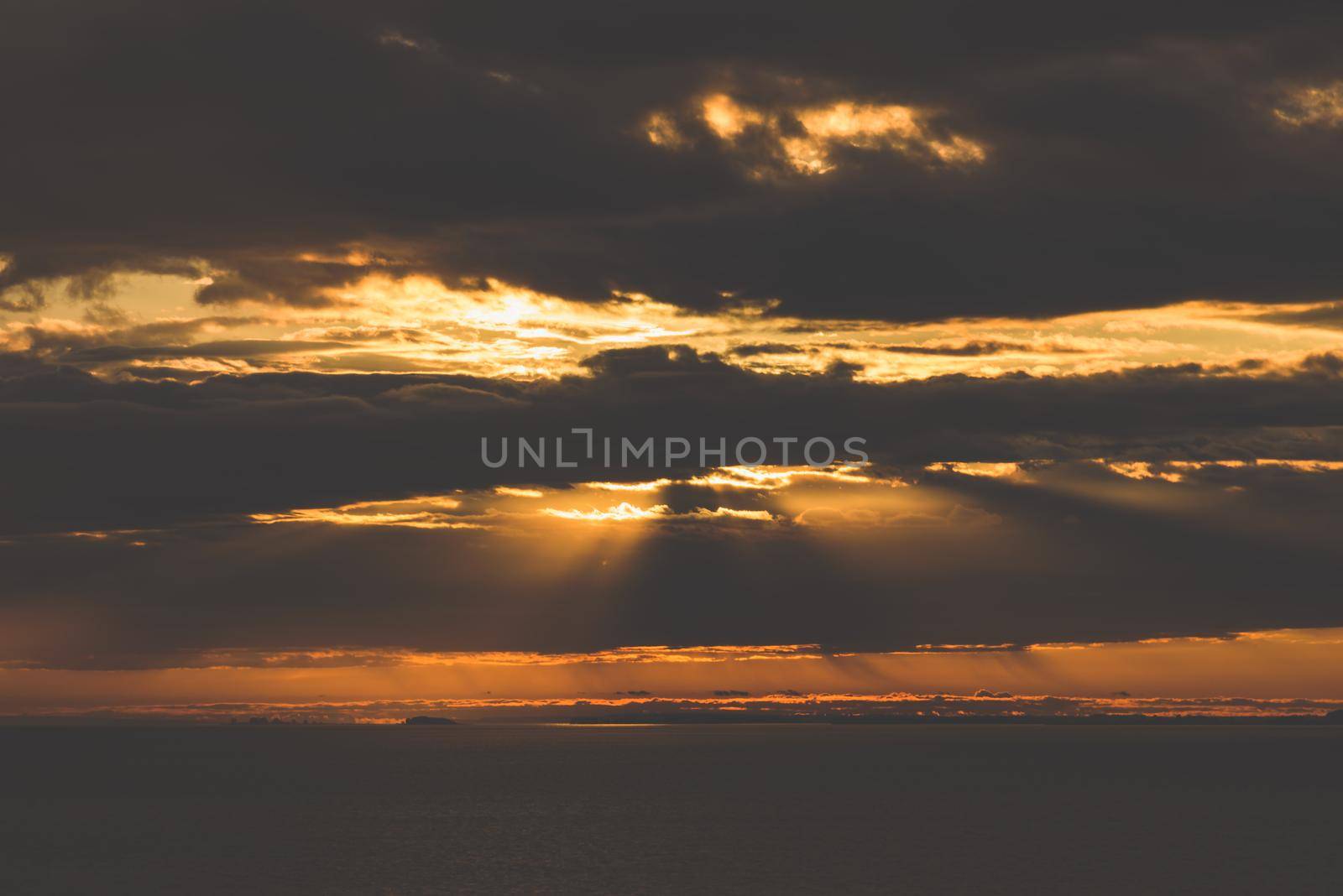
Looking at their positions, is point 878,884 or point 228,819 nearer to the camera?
point 878,884

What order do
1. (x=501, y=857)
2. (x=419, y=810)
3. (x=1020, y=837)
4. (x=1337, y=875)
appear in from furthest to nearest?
1. (x=419, y=810)
2. (x=1020, y=837)
3. (x=501, y=857)
4. (x=1337, y=875)

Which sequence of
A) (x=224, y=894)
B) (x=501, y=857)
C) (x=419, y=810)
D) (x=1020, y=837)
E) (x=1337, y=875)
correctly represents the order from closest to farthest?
(x=224, y=894), (x=1337, y=875), (x=501, y=857), (x=1020, y=837), (x=419, y=810)

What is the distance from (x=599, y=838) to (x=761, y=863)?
27187mm

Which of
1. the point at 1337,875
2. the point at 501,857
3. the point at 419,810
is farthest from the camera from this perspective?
the point at 419,810

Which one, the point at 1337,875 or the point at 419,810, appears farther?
the point at 419,810

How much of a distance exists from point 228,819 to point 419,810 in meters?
25.0

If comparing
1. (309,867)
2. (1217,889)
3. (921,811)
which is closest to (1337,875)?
(1217,889)

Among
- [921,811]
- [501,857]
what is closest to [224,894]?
[501,857]

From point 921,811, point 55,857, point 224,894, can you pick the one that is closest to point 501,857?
point 224,894

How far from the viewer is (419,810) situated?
185 meters

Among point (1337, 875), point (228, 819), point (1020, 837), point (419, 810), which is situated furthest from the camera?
point (419, 810)

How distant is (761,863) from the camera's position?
12444cm

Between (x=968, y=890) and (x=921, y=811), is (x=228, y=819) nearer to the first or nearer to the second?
(x=921, y=811)

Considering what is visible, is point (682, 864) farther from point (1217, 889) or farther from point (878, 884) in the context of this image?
point (1217, 889)
